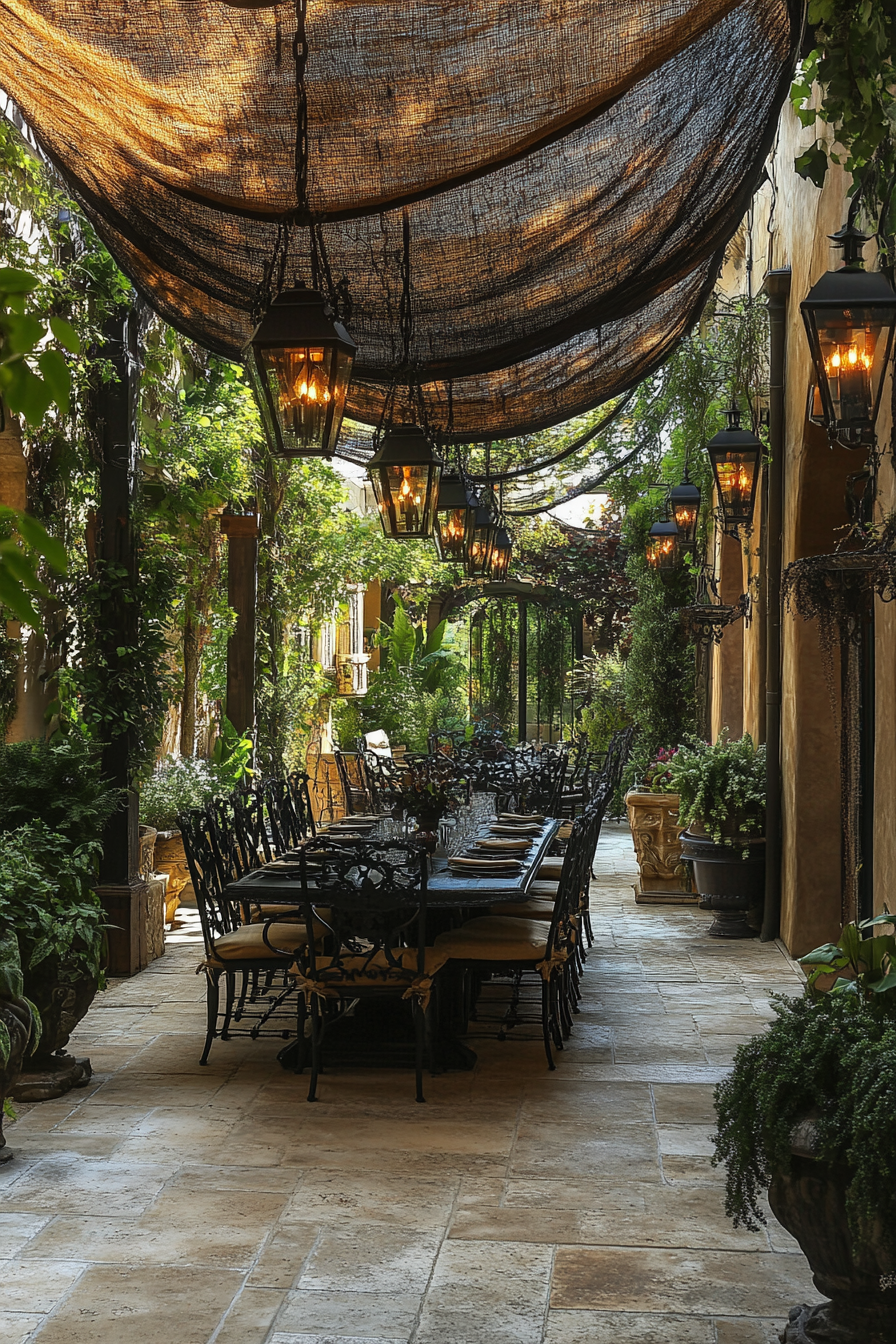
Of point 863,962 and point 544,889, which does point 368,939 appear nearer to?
point 544,889

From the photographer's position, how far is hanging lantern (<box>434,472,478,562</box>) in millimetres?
6617

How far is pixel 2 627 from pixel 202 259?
323cm

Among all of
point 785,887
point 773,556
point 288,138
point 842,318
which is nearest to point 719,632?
point 773,556

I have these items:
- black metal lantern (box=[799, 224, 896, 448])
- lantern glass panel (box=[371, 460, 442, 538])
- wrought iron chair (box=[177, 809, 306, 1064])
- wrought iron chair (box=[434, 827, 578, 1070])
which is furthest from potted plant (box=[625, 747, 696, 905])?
black metal lantern (box=[799, 224, 896, 448])

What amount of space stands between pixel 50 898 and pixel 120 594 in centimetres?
249

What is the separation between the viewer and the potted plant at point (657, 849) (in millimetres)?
9617

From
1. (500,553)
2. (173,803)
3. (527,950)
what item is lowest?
(527,950)

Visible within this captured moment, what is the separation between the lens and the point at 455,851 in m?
6.15

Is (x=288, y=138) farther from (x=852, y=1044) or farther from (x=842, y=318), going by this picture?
(x=852, y=1044)

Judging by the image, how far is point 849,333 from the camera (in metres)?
3.73

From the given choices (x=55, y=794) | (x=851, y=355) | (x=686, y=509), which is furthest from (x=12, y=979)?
(x=686, y=509)

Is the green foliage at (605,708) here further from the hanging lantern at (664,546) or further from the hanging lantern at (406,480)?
the hanging lantern at (406,480)

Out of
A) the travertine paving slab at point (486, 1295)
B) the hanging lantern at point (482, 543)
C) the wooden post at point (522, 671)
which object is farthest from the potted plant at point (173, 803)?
the wooden post at point (522, 671)

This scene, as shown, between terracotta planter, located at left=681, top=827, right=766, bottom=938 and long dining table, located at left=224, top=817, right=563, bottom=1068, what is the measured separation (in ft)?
8.20
